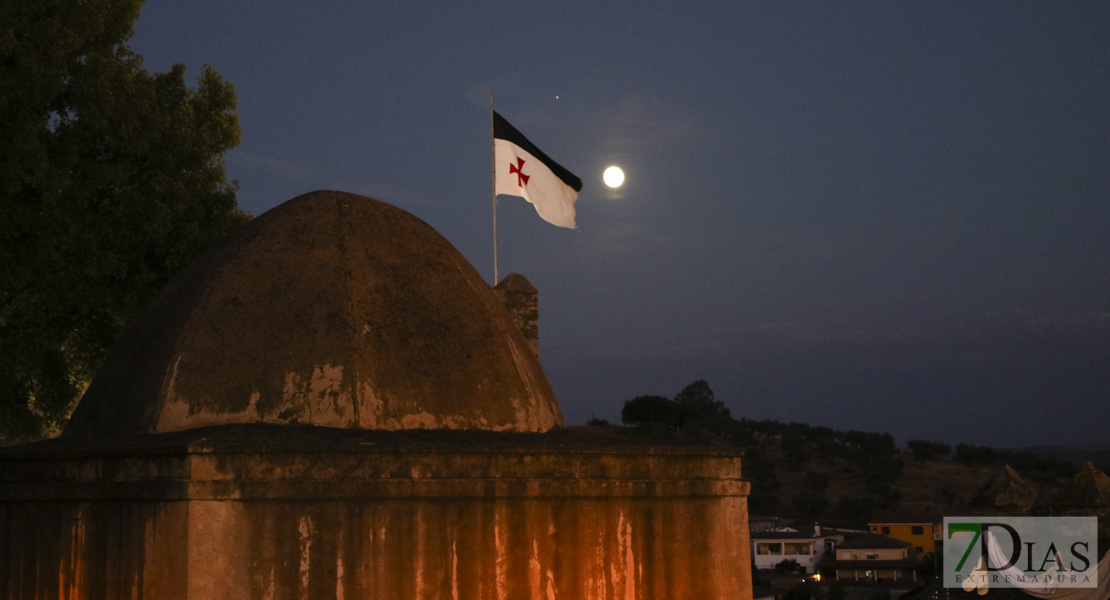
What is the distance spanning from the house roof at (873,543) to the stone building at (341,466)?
31203 millimetres

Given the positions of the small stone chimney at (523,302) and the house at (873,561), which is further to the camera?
the house at (873,561)

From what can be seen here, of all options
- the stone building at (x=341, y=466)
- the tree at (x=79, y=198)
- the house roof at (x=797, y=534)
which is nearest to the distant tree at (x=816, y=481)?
the house roof at (x=797, y=534)

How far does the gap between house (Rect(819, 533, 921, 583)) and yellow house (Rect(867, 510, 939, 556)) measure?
4067mm

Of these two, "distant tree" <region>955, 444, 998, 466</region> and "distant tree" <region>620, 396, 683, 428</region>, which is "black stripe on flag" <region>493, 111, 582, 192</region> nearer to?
"distant tree" <region>620, 396, 683, 428</region>

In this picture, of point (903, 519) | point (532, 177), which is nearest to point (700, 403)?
point (903, 519)

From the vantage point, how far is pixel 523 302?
13.5 metres

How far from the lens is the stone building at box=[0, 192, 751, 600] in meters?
6.69

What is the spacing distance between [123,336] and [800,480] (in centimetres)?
4785

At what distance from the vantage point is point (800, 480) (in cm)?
5353

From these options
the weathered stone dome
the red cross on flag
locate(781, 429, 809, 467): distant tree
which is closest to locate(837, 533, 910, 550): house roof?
locate(781, 429, 809, 467): distant tree

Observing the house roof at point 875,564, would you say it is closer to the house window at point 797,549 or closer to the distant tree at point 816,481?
the house window at point 797,549

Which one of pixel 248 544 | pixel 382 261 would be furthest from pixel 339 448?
pixel 382 261

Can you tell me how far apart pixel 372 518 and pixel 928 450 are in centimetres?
5509

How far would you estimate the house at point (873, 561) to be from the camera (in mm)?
36250
